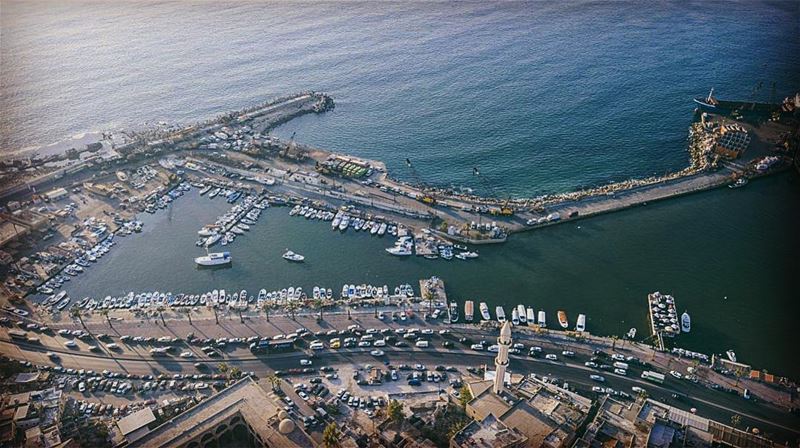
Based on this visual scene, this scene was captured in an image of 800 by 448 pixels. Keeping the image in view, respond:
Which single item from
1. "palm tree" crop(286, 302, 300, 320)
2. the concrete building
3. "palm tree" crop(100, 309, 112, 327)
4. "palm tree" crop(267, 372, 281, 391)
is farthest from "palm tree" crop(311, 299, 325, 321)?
"palm tree" crop(100, 309, 112, 327)

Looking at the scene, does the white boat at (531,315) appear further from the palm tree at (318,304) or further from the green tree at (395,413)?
the palm tree at (318,304)

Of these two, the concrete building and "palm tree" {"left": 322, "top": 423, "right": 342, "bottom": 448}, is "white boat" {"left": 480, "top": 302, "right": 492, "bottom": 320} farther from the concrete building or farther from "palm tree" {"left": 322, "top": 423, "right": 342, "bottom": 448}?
the concrete building

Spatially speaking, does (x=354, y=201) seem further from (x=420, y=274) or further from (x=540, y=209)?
(x=540, y=209)

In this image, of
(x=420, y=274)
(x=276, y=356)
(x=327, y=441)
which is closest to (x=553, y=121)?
(x=420, y=274)

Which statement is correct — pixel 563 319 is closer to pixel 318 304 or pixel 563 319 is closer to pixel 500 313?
pixel 500 313

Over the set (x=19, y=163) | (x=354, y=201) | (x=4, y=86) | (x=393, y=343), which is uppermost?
(x=4, y=86)

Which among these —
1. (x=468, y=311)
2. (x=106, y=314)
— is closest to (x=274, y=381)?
(x=468, y=311)

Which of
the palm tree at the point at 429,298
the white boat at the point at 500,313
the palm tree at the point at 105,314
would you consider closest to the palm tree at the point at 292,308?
the palm tree at the point at 429,298
